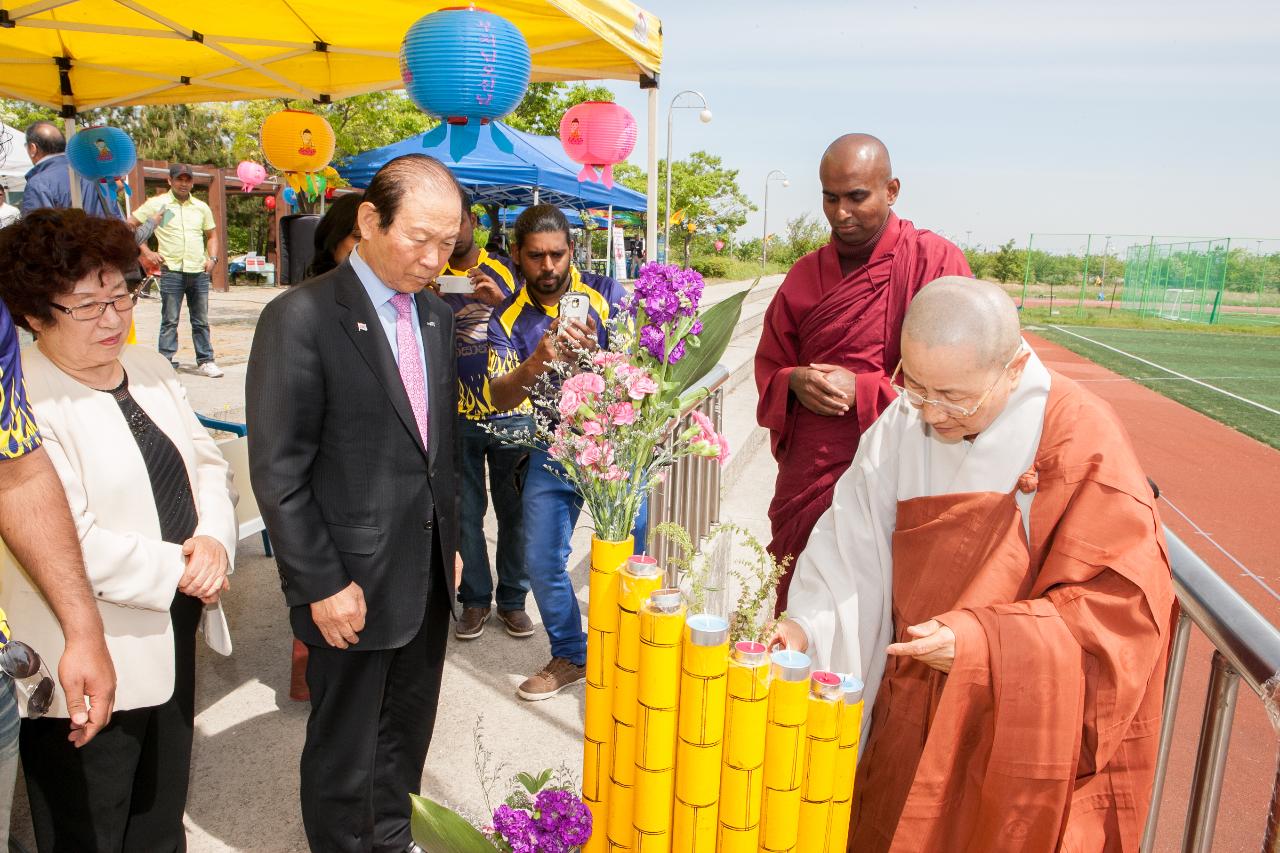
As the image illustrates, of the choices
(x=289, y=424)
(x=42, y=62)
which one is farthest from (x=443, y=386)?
(x=42, y=62)

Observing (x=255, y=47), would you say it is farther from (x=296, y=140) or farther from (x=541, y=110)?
(x=541, y=110)

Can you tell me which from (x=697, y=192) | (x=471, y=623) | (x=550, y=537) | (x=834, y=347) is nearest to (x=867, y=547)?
(x=834, y=347)

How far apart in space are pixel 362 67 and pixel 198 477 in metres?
4.19

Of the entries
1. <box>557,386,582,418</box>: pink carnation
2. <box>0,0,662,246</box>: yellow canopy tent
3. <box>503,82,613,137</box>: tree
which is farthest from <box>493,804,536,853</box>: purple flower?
<box>503,82,613,137</box>: tree

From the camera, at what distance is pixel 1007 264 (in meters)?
36.9

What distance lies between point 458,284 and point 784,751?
2.29 meters

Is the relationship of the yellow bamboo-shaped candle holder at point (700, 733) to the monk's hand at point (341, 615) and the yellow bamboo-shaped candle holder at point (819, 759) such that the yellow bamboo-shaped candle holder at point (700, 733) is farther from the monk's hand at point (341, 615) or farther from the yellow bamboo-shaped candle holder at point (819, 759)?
the monk's hand at point (341, 615)

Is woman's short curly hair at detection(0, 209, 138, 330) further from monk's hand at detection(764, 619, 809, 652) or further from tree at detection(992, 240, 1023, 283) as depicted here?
tree at detection(992, 240, 1023, 283)

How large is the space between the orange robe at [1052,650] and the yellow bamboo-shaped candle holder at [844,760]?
0.79 ft

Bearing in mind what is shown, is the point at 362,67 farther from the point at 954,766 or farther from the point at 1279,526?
the point at 1279,526

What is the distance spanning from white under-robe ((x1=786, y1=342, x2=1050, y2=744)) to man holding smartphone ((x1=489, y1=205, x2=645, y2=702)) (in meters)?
1.19

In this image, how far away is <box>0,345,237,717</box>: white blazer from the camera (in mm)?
1670

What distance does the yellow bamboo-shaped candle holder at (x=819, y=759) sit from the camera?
1249mm

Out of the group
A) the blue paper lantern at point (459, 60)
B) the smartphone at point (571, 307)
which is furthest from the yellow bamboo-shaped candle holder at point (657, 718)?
the blue paper lantern at point (459, 60)
